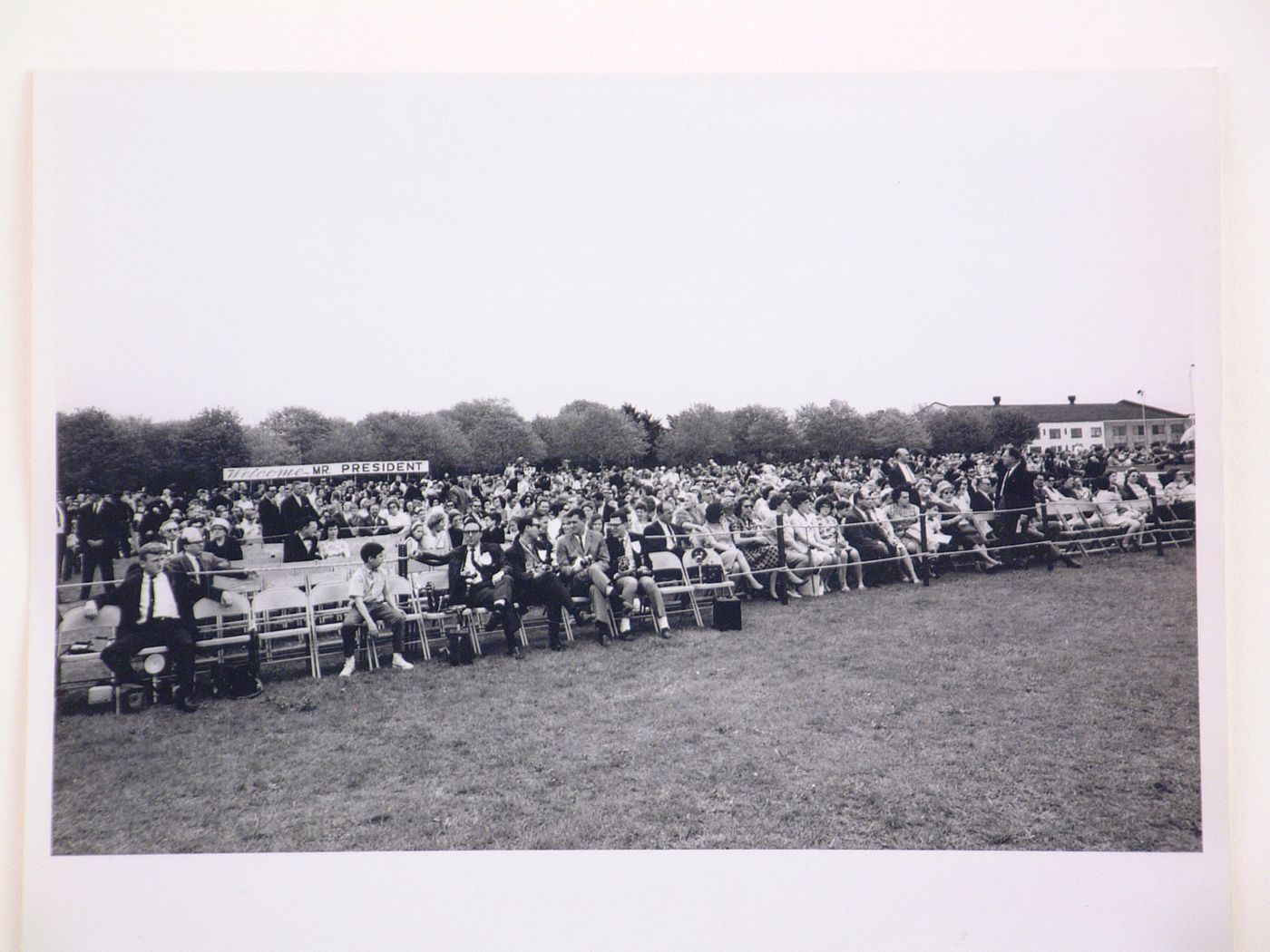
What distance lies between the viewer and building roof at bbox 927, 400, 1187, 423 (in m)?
2.72

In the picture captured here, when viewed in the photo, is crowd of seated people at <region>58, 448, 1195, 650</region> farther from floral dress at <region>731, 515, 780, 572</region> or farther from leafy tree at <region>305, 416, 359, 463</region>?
leafy tree at <region>305, 416, 359, 463</region>

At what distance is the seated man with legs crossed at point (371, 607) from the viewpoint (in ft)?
9.28

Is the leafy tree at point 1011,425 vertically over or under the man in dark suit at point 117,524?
over

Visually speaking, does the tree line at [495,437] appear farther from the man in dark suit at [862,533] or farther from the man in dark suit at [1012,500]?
the man in dark suit at [862,533]

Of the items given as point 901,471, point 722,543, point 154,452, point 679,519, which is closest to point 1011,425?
point 901,471

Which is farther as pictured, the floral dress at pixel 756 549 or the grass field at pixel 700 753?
the floral dress at pixel 756 549

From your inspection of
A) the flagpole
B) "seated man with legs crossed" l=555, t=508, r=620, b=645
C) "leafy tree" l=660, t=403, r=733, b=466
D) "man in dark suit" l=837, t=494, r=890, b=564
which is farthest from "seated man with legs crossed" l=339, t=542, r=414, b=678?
the flagpole

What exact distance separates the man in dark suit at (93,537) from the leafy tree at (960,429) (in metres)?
3.52

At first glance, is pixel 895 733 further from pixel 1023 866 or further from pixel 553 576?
pixel 553 576

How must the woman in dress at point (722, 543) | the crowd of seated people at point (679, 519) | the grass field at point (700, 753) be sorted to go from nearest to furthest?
1. the grass field at point (700, 753)
2. the crowd of seated people at point (679, 519)
3. the woman in dress at point (722, 543)

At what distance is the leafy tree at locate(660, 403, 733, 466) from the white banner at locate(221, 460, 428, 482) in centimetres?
106

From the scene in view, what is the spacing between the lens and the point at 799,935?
8.48 feet

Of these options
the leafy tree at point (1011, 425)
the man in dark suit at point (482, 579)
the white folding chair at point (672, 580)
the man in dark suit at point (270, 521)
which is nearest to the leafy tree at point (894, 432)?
the leafy tree at point (1011, 425)

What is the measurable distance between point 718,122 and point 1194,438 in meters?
2.42
